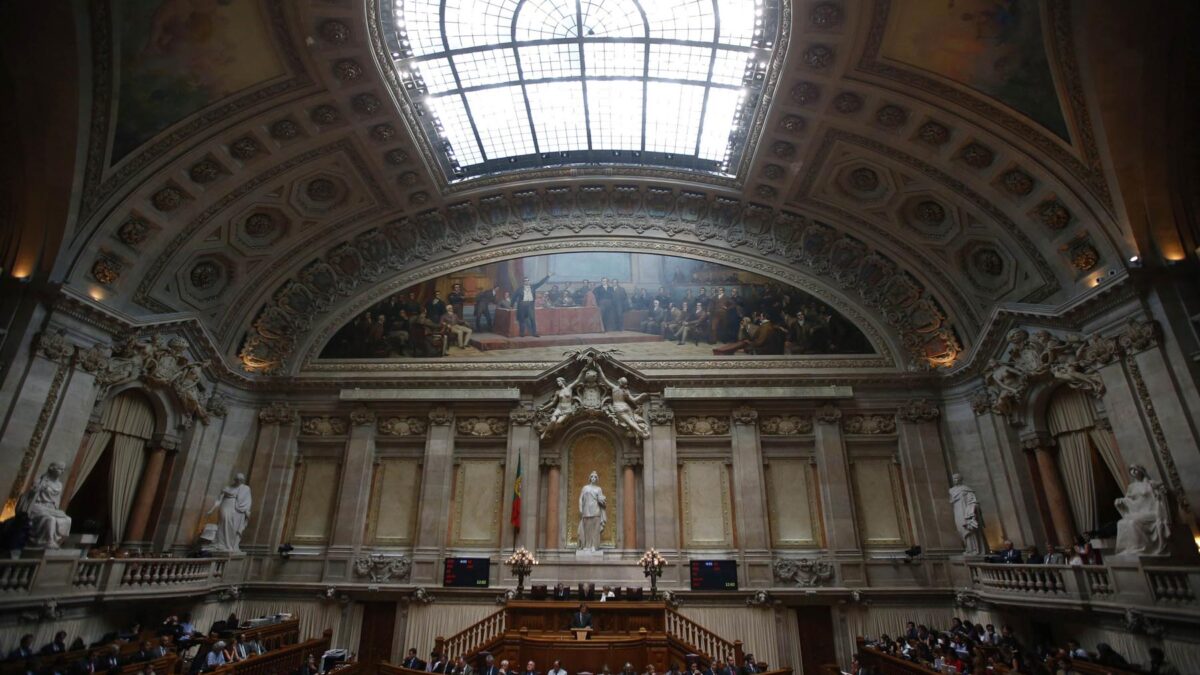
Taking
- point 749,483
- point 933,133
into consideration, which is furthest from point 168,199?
point 933,133

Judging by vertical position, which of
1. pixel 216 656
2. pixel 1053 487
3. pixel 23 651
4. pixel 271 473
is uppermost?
pixel 271 473

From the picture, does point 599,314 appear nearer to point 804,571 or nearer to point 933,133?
point 804,571

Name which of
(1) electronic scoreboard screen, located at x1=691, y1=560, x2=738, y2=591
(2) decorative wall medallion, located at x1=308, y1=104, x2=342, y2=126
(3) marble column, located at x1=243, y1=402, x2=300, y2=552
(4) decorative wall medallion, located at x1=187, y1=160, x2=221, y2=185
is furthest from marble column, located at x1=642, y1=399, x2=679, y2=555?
(4) decorative wall medallion, located at x1=187, y1=160, x2=221, y2=185

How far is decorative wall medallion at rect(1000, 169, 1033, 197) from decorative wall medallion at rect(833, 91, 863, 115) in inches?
170

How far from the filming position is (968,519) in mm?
17266

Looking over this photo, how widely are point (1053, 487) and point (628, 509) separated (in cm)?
1150

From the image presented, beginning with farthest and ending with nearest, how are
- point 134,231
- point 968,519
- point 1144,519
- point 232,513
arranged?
point 232,513 → point 968,519 → point 134,231 → point 1144,519

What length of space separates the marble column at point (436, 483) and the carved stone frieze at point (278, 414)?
15.1ft

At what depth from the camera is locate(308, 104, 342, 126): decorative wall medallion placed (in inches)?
707

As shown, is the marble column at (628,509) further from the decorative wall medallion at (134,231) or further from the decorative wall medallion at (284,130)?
the decorative wall medallion at (134,231)

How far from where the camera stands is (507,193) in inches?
923

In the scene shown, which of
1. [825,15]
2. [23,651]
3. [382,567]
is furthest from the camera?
[382,567]

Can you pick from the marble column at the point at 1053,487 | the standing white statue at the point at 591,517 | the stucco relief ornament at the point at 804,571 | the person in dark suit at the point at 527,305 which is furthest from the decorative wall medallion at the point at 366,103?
the marble column at the point at 1053,487

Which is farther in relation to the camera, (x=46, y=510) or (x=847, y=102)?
(x=847, y=102)
